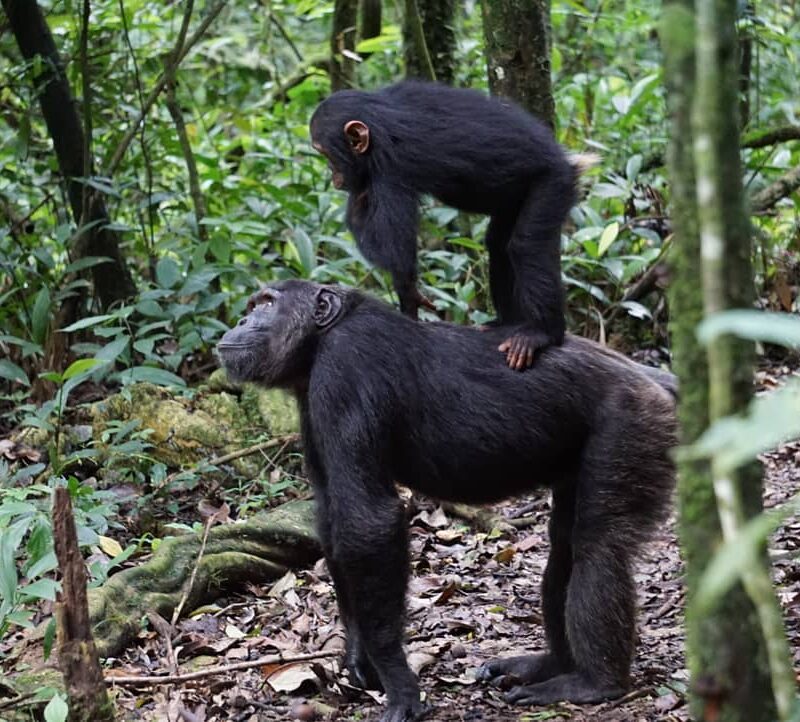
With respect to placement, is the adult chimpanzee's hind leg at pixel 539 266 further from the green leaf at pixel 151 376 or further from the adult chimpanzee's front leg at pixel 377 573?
the green leaf at pixel 151 376

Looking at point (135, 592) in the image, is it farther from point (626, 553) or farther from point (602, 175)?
point (602, 175)

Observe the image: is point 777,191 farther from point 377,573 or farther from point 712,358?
point 712,358

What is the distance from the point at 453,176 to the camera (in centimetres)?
652

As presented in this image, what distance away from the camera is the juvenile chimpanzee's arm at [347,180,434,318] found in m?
6.23

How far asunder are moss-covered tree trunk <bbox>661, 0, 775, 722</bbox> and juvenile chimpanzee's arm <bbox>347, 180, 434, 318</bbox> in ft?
11.8

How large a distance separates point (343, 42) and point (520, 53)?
429cm

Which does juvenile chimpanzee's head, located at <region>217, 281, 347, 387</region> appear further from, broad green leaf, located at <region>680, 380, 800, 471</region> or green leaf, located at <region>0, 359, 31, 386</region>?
broad green leaf, located at <region>680, 380, 800, 471</region>

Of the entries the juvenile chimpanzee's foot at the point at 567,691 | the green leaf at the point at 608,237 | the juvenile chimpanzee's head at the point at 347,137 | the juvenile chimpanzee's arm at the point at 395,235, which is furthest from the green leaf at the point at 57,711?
the green leaf at the point at 608,237

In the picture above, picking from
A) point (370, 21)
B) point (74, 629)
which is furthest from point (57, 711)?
point (370, 21)

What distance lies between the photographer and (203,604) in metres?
6.72

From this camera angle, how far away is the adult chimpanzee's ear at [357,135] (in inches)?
262

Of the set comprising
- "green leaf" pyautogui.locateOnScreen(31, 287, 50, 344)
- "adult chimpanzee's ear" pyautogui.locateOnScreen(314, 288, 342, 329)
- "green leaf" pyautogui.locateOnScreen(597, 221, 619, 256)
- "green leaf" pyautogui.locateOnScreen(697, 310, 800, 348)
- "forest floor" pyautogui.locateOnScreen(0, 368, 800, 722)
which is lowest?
"forest floor" pyautogui.locateOnScreen(0, 368, 800, 722)

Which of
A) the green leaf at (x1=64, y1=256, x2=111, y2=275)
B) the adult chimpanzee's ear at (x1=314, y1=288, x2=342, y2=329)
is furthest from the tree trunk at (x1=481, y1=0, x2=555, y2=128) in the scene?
the green leaf at (x1=64, y1=256, x2=111, y2=275)

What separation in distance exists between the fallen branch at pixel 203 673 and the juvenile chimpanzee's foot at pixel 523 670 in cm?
80
